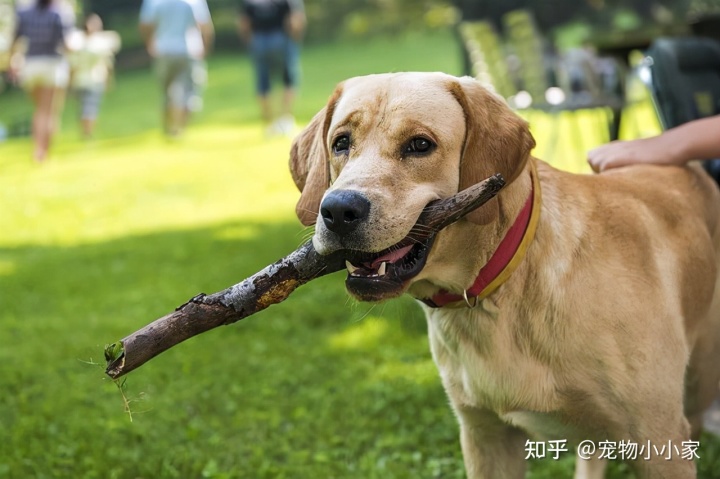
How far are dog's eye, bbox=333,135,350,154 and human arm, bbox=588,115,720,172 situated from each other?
4.15 feet

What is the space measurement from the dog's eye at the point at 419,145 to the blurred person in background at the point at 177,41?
12.9m

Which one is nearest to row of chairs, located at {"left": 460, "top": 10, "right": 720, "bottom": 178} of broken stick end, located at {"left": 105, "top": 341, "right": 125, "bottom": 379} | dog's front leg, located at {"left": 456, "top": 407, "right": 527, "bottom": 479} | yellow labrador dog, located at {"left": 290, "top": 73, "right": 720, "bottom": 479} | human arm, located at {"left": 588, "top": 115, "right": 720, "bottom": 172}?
yellow labrador dog, located at {"left": 290, "top": 73, "right": 720, "bottom": 479}

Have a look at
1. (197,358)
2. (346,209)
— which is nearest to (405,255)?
(346,209)

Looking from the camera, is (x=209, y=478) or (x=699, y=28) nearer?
(x=209, y=478)

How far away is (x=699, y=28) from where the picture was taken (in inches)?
231

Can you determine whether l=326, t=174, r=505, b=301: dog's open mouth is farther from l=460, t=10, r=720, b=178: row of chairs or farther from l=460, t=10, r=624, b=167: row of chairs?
l=460, t=10, r=624, b=167: row of chairs

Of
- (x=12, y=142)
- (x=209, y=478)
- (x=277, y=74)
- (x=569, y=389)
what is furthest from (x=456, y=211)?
(x=12, y=142)

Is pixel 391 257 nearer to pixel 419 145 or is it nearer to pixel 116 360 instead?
pixel 419 145

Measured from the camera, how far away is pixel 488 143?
2738 mm

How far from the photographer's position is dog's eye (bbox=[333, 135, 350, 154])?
2.86 meters

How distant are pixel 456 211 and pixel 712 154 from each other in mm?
1346

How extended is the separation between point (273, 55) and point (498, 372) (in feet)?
44.0

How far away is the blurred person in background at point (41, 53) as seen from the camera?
13.6m

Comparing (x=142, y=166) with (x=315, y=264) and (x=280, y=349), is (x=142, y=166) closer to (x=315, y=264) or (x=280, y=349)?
(x=280, y=349)
